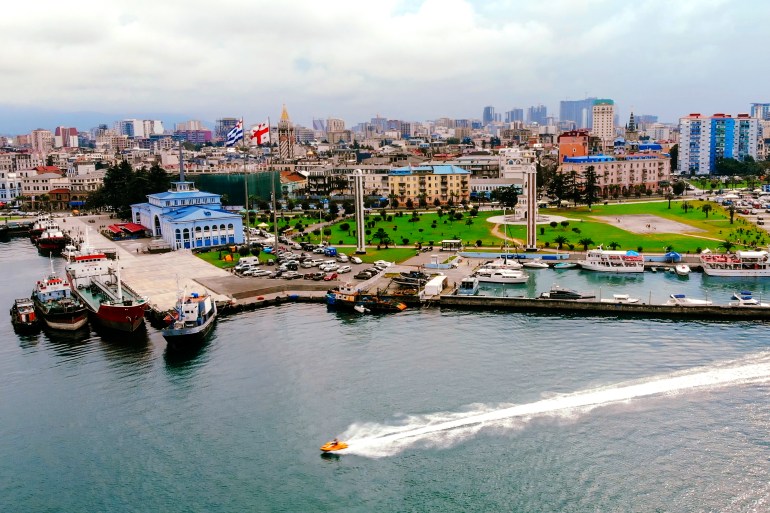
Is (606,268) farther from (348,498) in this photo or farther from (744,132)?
(744,132)

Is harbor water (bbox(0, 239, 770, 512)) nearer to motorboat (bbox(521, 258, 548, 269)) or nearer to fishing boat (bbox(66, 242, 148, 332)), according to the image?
fishing boat (bbox(66, 242, 148, 332))

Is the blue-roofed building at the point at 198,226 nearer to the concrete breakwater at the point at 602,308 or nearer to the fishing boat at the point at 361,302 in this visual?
the fishing boat at the point at 361,302

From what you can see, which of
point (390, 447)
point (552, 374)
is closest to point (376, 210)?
point (552, 374)

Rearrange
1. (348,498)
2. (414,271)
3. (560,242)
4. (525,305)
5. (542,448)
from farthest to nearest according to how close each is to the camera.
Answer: (560,242), (414,271), (525,305), (542,448), (348,498)

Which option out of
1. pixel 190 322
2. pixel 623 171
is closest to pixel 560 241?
pixel 190 322

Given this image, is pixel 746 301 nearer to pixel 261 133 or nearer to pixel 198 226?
pixel 261 133

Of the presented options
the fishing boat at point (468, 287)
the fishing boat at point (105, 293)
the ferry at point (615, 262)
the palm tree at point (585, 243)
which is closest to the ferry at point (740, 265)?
the ferry at point (615, 262)

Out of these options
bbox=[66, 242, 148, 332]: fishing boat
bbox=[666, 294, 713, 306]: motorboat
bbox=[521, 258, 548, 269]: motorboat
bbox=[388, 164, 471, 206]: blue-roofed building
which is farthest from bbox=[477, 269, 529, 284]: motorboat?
bbox=[388, 164, 471, 206]: blue-roofed building
